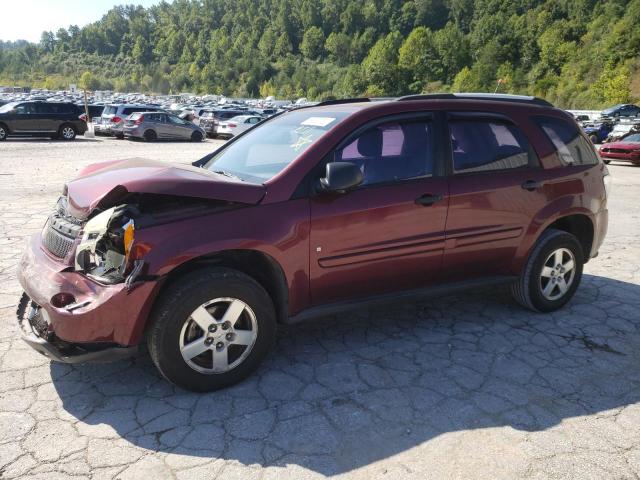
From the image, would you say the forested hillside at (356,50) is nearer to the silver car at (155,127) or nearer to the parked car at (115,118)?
the silver car at (155,127)

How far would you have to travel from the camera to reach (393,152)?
3502 mm

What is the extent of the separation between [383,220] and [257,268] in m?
0.88

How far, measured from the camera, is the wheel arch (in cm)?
289

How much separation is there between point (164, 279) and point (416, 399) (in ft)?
5.29

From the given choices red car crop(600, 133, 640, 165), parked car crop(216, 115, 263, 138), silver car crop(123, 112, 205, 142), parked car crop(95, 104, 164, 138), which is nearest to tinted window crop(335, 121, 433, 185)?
red car crop(600, 133, 640, 165)

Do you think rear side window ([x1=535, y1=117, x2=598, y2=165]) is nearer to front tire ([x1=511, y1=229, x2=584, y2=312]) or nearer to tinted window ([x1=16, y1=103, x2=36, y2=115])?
front tire ([x1=511, y1=229, x2=584, y2=312])

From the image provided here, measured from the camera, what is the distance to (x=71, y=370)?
3.20m

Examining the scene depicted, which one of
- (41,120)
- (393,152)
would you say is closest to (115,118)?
(41,120)

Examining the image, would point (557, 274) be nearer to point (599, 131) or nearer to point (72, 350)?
point (72, 350)

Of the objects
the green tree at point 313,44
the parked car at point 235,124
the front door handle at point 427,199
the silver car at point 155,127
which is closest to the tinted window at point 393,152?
the front door handle at point 427,199

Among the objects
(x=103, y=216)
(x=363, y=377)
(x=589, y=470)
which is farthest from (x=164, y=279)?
(x=589, y=470)

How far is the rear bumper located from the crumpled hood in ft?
1.36

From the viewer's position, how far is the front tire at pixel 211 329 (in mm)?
2732

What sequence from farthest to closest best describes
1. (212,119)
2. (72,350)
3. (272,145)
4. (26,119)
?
(212,119) → (26,119) → (272,145) → (72,350)
